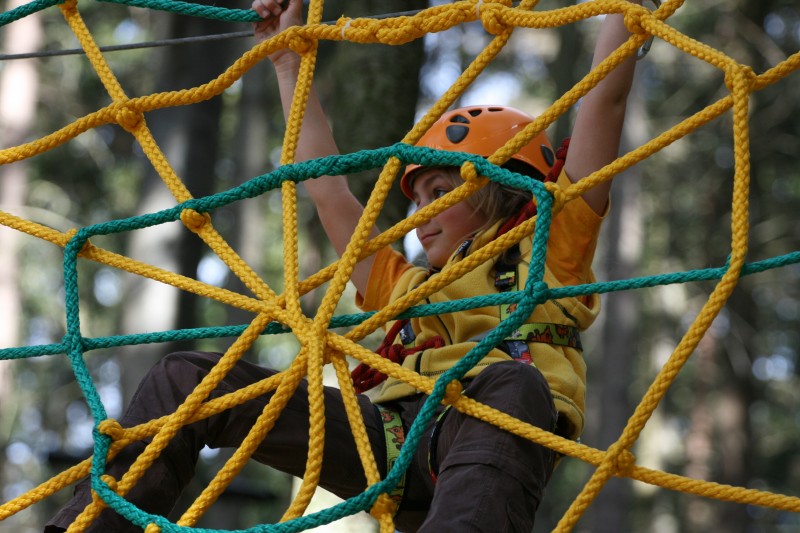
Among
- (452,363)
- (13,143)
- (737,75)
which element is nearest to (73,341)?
(452,363)

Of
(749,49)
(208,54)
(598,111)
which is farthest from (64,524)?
(749,49)

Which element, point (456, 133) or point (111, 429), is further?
point (456, 133)

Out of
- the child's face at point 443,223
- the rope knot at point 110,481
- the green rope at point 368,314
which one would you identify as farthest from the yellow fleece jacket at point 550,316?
the rope knot at point 110,481

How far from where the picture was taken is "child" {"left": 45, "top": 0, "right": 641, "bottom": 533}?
5.57 feet

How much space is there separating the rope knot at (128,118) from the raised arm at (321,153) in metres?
0.34

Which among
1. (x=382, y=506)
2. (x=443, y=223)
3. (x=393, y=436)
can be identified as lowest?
(x=382, y=506)

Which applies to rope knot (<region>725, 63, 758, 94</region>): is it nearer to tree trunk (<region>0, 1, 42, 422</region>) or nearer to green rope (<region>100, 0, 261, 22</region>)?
green rope (<region>100, 0, 261, 22</region>)

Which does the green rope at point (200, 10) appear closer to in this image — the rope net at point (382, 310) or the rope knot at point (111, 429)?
the rope net at point (382, 310)

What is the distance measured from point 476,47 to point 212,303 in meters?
4.05

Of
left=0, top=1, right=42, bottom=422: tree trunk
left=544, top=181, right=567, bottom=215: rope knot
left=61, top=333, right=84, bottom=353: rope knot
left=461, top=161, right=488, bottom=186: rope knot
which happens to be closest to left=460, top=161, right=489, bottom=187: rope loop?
left=461, top=161, right=488, bottom=186: rope knot

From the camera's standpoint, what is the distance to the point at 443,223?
2.39 meters

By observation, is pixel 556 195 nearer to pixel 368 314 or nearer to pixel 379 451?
pixel 368 314

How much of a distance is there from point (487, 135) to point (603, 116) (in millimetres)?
429

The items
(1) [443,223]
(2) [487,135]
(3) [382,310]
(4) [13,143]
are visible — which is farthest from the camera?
(4) [13,143]
